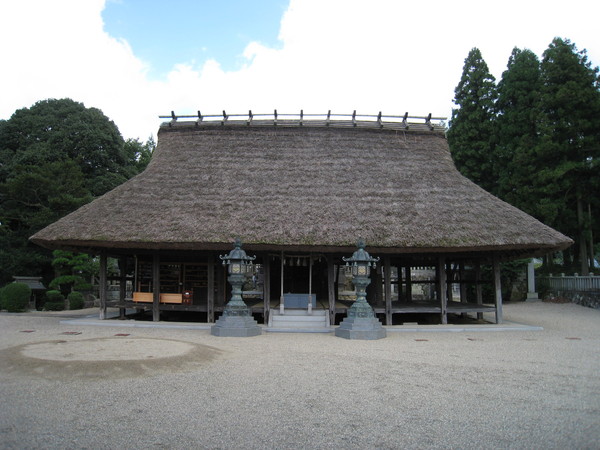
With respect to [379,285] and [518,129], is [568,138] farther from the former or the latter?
[379,285]

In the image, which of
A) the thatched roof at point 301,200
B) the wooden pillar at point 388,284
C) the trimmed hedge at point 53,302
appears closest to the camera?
the thatched roof at point 301,200

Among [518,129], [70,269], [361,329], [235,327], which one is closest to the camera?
[361,329]

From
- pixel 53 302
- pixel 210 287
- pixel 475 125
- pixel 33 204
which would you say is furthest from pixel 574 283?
pixel 33 204

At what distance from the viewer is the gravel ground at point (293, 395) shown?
4148 mm

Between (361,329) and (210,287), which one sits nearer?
(361,329)

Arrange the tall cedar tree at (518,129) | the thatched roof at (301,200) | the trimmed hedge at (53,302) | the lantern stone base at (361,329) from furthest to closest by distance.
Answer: the tall cedar tree at (518,129) → the trimmed hedge at (53,302) → the thatched roof at (301,200) → the lantern stone base at (361,329)

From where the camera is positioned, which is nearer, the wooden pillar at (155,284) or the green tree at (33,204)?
the wooden pillar at (155,284)

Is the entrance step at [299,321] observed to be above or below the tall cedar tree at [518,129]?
below

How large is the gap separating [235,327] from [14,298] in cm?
1082

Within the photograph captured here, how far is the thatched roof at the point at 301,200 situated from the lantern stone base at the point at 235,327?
2.11 m

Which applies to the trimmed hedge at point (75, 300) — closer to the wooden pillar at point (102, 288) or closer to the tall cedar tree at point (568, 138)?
the wooden pillar at point (102, 288)

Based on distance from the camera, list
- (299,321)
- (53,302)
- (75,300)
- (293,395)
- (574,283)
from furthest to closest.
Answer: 1. (574,283)
2. (75,300)
3. (53,302)
4. (299,321)
5. (293,395)

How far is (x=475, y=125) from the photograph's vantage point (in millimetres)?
25484

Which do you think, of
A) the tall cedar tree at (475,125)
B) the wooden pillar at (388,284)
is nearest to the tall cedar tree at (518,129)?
the tall cedar tree at (475,125)
